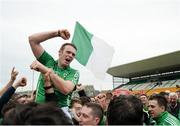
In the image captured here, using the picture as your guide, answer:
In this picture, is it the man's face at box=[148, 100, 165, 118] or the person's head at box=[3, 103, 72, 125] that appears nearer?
the person's head at box=[3, 103, 72, 125]

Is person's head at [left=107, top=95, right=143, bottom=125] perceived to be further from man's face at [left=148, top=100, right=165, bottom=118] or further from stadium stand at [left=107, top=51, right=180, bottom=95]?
stadium stand at [left=107, top=51, right=180, bottom=95]

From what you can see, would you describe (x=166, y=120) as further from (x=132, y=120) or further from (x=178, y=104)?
(x=178, y=104)

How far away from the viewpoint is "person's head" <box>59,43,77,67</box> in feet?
12.6

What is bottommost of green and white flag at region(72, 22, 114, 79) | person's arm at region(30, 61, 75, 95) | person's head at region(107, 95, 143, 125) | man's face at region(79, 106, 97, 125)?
man's face at region(79, 106, 97, 125)

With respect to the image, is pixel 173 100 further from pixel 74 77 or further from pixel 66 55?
pixel 66 55

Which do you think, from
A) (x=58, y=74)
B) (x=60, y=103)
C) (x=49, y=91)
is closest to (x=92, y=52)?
(x=58, y=74)

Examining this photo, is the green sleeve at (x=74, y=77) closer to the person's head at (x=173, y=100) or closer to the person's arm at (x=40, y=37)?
the person's arm at (x=40, y=37)

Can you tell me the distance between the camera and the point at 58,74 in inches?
154

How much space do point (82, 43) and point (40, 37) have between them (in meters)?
4.34

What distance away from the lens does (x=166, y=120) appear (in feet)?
17.3

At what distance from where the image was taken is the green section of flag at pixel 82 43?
7711mm

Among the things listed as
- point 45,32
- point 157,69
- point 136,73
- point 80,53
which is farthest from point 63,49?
point 136,73

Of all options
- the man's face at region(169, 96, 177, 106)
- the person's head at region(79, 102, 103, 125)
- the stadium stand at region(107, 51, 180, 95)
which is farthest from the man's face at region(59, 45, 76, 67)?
the stadium stand at region(107, 51, 180, 95)

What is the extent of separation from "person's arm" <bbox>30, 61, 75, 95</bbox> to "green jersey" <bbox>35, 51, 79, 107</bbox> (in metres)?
0.20
